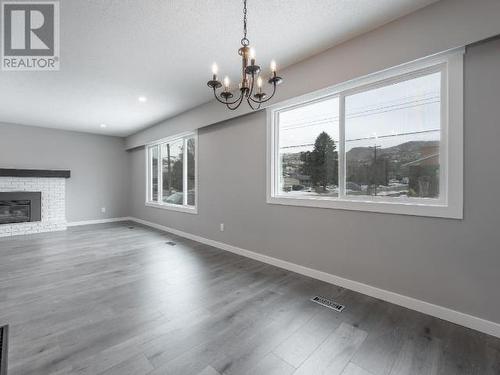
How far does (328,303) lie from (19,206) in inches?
278

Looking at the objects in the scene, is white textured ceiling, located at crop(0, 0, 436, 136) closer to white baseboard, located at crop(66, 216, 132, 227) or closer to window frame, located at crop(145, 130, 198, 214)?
window frame, located at crop(145, 130, 198, 214)

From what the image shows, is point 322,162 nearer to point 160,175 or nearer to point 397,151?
point 397,151

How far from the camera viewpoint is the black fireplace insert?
536cm

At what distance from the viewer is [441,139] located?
211 cm

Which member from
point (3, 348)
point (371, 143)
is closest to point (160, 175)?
point (3, 348)

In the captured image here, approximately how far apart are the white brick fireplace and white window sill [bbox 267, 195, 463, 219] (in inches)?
241

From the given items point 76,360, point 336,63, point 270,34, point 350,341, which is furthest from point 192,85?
point 350,341

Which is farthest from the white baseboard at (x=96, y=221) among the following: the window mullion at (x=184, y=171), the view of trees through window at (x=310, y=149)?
the view of trees through window at (x=310, y=149)

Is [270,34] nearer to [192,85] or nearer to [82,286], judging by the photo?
[192,85]

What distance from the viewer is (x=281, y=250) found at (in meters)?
3.28

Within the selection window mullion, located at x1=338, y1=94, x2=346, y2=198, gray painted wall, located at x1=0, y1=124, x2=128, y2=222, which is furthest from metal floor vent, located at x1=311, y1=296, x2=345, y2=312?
gray painted wall, located at x1=0, y1=124, x2=128, y2=222

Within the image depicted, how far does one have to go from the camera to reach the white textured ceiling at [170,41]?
2.02m

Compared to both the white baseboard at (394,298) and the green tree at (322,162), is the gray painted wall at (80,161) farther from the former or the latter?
the green tree at (322,162)

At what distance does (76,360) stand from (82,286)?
1.32 metres
